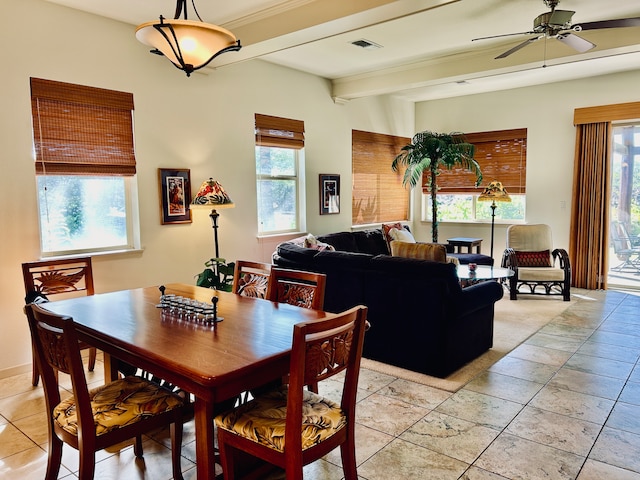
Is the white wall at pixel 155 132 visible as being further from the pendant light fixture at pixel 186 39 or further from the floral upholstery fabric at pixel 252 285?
the pendant light fixture at pixel 186 39

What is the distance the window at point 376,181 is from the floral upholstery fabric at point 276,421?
489cm

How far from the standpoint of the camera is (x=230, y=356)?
1737 mm

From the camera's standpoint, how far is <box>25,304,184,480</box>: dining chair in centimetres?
175

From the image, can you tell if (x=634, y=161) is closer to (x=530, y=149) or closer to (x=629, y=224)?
(x=629, y=224)

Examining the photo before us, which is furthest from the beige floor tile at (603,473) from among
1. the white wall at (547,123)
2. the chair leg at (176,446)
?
the white wall at (547,123)

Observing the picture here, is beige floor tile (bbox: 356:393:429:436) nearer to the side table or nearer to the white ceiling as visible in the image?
the white ceiling

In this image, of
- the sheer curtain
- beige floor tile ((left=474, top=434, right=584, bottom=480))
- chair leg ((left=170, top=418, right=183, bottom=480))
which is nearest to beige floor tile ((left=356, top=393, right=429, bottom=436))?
beige floor tile ((left=474, top=434, right=584, bottom=480))

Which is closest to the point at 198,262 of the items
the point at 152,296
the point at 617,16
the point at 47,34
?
the point at 152,296

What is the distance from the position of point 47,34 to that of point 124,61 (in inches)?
24.1

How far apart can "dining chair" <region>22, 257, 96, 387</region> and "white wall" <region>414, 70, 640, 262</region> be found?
19.3 ft

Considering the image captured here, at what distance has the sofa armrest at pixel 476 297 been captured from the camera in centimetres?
340

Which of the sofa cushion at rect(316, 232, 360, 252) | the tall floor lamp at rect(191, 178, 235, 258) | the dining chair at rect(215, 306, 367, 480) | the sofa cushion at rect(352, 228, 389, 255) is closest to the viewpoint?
the dining chair at rect(215, 306, 367, 480)

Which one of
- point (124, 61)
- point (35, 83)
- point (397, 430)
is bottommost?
point (397, 430)

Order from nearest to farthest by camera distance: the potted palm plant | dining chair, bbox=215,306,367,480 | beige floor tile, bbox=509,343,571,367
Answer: dining chair, bbox=215,306,367,480 → beige floor tile, bbox=509,343,571,367 → the potted palm plant
